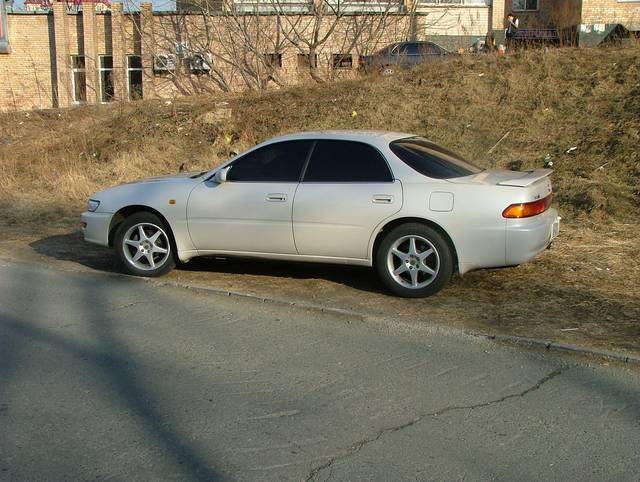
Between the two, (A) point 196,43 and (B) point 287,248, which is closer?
(B) point 287,248

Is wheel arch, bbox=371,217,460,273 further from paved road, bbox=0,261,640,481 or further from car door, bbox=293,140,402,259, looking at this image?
paved road, bbox=0,261,640,481

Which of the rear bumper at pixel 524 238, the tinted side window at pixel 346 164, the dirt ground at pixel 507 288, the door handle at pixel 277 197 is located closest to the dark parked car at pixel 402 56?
the dirt ground at pixel 507 288

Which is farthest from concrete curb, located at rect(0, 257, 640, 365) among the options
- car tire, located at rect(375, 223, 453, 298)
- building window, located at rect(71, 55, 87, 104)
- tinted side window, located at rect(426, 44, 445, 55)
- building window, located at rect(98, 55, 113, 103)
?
building window, located at rect(71, 55, 87, 104)

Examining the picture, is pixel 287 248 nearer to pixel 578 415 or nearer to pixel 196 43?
pixel 578 415

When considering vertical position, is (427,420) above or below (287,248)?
below

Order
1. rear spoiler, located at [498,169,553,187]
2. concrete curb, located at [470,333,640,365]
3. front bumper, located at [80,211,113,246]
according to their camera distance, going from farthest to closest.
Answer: front bumper, located at [80,211,113,246], rear spoiler, located at [498,169,553,187], concrete curb, located at [470,333,640,365]

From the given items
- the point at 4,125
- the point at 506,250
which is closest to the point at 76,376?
the point at 506,250

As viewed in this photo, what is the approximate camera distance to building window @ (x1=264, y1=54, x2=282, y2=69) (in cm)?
2084

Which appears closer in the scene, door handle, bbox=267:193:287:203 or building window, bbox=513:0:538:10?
door handle, bbox=267:193:287:203

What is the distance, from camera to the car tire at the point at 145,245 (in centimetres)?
788

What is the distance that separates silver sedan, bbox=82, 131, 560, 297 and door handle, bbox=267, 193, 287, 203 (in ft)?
0.04

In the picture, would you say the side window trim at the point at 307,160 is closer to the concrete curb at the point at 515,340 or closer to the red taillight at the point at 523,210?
the concrete curb at the point at 515,340

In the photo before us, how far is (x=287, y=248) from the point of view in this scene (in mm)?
7285

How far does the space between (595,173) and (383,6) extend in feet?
43.5
